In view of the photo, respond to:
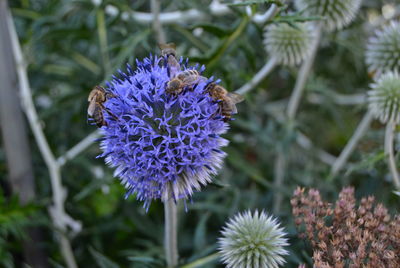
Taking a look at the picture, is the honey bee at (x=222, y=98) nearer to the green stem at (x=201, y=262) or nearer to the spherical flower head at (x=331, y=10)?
the green stem at (x=201, y=262)

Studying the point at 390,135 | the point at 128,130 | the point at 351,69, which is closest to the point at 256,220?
the point at 128,130

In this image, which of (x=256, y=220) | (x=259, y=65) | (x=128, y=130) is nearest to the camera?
(x=128, y=130)

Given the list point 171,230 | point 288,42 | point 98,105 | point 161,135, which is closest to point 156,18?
point 288,42

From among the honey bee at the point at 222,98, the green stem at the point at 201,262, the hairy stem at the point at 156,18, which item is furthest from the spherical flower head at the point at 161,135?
the hairy stem at the point at 156,18

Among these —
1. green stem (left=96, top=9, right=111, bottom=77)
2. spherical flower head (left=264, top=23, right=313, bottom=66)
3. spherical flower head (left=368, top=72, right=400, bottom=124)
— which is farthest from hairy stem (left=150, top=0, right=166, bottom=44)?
spherical flower head (left=368, top=72, right=400, bottom=124)

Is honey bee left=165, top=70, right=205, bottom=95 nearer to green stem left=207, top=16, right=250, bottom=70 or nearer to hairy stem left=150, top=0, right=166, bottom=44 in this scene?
green stem left=207, top=16, right=250, bottom=70

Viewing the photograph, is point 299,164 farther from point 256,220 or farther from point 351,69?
point 256,220
